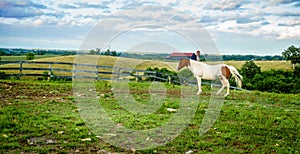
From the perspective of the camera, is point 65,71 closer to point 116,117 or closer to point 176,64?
point 176,64

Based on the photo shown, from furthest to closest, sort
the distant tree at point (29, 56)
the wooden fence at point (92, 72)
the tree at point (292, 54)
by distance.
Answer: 1. the tree at point (292, 54)
2. the distant tree at point (29, 56)
3. the wooden fence at point (92, 72)

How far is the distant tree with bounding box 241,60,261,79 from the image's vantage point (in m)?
44.2

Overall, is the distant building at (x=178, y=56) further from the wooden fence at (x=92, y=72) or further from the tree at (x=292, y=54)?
the tree at (x=292, y=54)

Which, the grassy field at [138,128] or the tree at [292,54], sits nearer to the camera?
the grassy field at [138,128]

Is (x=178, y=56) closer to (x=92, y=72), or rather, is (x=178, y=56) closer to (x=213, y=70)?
(x=213, y=70)

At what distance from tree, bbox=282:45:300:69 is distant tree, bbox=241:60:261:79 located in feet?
54.1

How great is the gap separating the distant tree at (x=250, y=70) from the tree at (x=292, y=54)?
1649cm

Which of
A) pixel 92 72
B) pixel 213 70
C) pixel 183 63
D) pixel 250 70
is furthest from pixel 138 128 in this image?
pixel 250 70

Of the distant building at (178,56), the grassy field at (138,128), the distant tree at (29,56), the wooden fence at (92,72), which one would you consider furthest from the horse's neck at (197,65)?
the distant tree at (29,56)

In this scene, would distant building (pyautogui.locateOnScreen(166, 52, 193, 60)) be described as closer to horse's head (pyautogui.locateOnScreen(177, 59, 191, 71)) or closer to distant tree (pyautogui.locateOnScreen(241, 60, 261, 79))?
horse's head (pyautogui.locateOnScreen(177, 59, 191, 71))

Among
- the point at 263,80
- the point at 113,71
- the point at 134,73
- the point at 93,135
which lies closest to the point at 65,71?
the point at 113,71

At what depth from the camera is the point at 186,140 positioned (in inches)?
253

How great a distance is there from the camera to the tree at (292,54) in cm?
5928

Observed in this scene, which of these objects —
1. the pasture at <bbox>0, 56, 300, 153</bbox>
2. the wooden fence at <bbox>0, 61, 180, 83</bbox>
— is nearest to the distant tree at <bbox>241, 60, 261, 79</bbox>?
the wooden fence at <bbox>0, 61, 180, 83</bbox>
